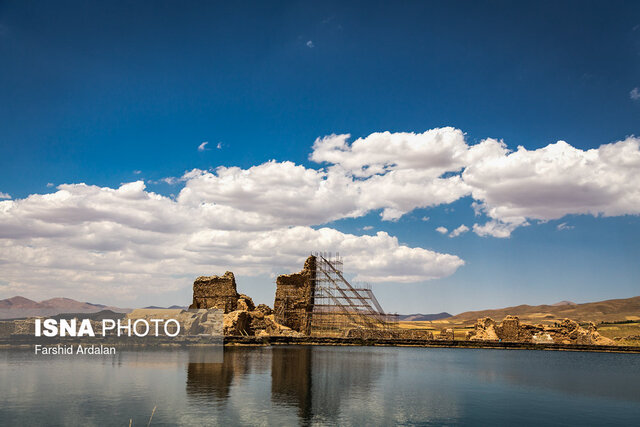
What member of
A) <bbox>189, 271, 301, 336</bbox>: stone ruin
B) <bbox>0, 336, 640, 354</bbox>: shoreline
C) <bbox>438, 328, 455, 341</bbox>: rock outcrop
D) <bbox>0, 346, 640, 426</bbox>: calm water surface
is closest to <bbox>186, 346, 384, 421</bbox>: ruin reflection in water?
<bbox>0, 346, 640, 426</bbox>: calm water surface

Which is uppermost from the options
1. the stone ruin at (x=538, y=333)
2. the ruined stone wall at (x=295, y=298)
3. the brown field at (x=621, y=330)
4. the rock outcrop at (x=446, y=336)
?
the ruined stone wall at (x=295, y=298)

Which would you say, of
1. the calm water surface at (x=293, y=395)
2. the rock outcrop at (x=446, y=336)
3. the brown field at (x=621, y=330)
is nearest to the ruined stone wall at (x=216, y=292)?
the calm water surface at (x=293, y=395)

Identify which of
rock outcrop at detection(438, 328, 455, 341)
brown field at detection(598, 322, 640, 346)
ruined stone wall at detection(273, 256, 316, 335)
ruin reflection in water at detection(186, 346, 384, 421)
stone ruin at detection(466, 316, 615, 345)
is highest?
ruined stone wall at detection(273, 256, 316, 335)

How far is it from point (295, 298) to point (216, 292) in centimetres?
1741

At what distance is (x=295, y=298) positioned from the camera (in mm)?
100875

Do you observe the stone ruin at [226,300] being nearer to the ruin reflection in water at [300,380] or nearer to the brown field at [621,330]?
the ruin reflection in water at [300,380]

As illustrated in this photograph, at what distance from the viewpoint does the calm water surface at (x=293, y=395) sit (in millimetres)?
25656

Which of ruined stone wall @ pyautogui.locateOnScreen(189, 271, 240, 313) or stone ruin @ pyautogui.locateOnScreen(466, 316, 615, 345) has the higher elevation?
ruined stone wall @ pyautogui.locateOnScreen(189, 271, 240, 313)

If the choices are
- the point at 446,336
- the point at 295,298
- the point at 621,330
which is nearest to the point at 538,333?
the point at 446,336

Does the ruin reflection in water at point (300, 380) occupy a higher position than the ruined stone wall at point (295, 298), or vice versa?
the ruined stone wall at point (295, 298)

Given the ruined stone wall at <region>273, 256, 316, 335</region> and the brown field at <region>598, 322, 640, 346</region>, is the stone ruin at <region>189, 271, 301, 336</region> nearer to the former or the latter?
the ruined stone wall at <region>273, 256, 316, 335</region>

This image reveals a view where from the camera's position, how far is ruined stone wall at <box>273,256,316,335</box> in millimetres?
100062

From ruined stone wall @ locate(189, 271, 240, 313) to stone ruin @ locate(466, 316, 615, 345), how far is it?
57979 mm

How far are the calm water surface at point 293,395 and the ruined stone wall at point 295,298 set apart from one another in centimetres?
4721
